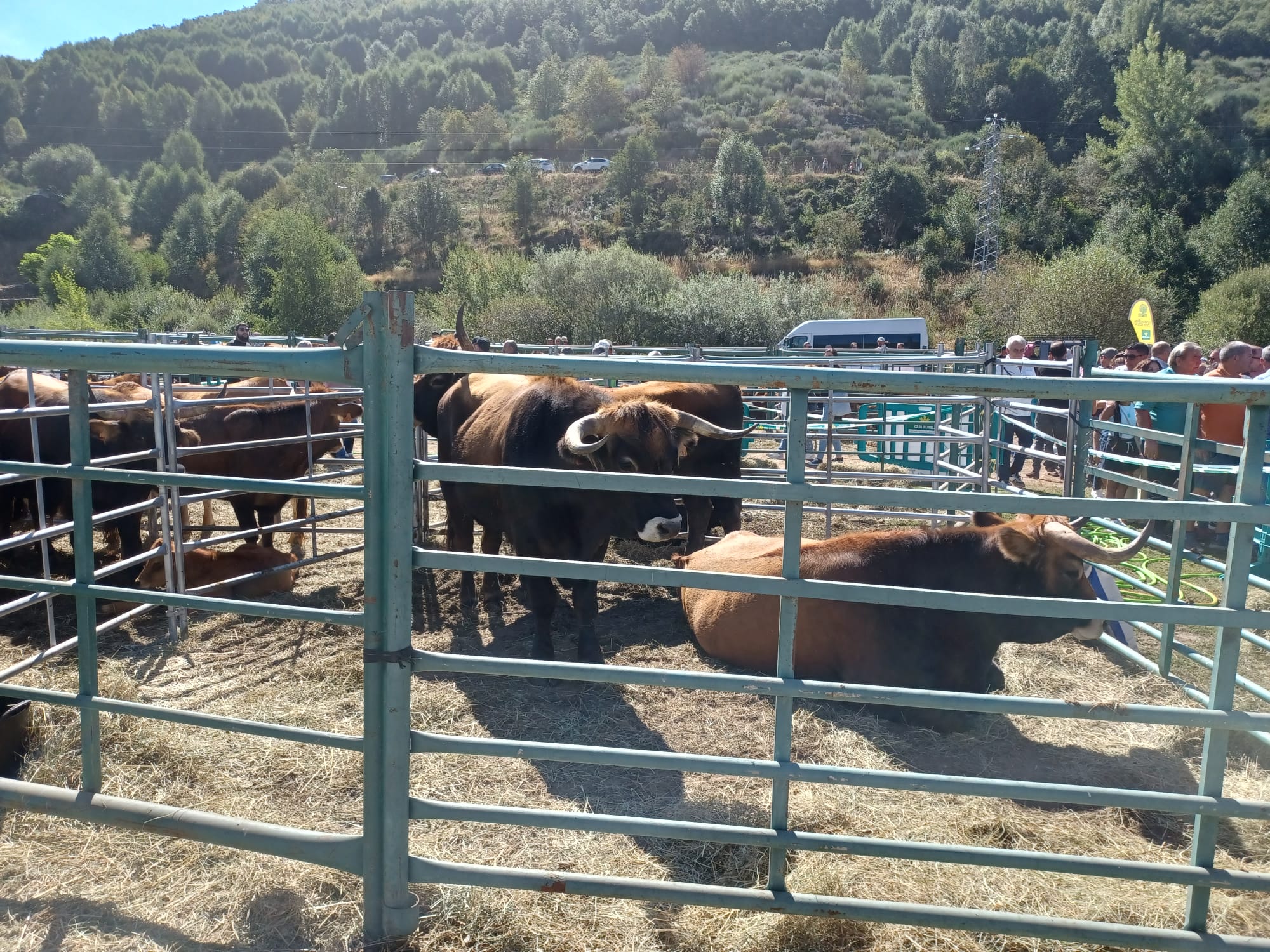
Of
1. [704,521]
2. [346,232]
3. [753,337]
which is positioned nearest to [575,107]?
[346,232]

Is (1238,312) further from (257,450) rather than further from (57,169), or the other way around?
(57,169)

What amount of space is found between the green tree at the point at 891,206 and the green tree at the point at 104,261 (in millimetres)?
47515

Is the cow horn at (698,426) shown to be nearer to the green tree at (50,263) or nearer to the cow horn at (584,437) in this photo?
the cow horn at (584,437)

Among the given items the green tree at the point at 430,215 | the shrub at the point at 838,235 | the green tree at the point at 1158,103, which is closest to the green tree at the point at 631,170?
the green tree at the point at 430,215

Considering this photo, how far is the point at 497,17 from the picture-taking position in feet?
493

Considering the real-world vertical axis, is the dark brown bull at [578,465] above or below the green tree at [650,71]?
below

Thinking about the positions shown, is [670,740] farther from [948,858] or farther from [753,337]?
[753,337]

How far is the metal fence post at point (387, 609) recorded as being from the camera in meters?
2.41

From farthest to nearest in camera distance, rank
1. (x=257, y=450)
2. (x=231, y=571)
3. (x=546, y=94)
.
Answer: (x=546, y=94), (x=257, y=450), (x=231, y=571)

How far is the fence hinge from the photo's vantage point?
249 cm

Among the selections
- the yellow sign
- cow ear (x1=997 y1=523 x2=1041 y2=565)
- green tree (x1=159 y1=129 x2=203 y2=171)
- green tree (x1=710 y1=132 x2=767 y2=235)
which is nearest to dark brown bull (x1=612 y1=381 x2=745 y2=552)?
cow ear (x1=997 y1=523 x2=1041 y2=565)

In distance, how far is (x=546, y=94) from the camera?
107 m

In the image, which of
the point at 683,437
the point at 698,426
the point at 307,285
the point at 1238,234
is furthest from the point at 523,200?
the point at 698,426

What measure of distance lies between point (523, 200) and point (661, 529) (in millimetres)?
63196
